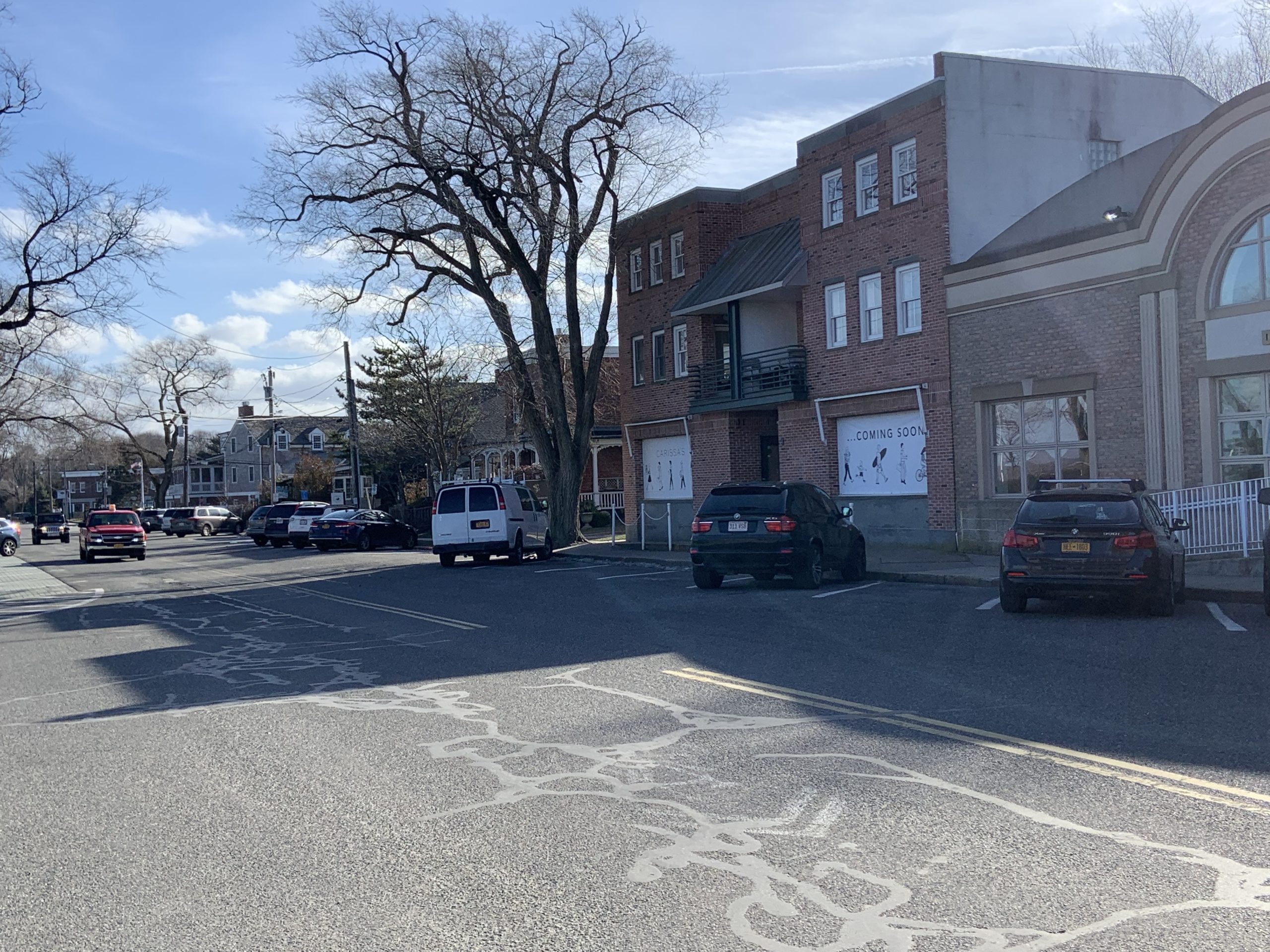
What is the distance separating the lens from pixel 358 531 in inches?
1633

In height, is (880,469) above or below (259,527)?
above

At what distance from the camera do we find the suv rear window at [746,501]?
742 inches

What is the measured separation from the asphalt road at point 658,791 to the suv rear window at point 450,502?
15.8 meters

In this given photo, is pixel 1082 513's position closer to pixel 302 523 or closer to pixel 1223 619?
pixel 1223 619

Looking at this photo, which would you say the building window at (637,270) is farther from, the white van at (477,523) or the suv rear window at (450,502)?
the suv rear window at (450,502)

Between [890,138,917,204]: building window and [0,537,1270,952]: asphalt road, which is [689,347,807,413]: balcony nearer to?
[890,138,917,204]: building window

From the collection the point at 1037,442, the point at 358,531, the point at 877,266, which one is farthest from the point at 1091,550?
the point at 358,531

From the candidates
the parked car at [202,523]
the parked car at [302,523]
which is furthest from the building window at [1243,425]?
the parked car at [202,523]

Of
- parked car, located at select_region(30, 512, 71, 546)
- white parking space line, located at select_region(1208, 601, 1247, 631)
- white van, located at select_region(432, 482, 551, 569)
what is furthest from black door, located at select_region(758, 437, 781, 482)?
parked car, located at select_region(30, 512, 71, 546)

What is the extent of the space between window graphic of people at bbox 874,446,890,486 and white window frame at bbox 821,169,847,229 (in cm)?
563

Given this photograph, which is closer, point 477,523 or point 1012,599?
point 1012,599

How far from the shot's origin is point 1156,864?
16.9 ft

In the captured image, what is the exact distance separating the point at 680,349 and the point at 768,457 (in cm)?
448

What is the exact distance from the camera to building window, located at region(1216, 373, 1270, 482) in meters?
19.5
